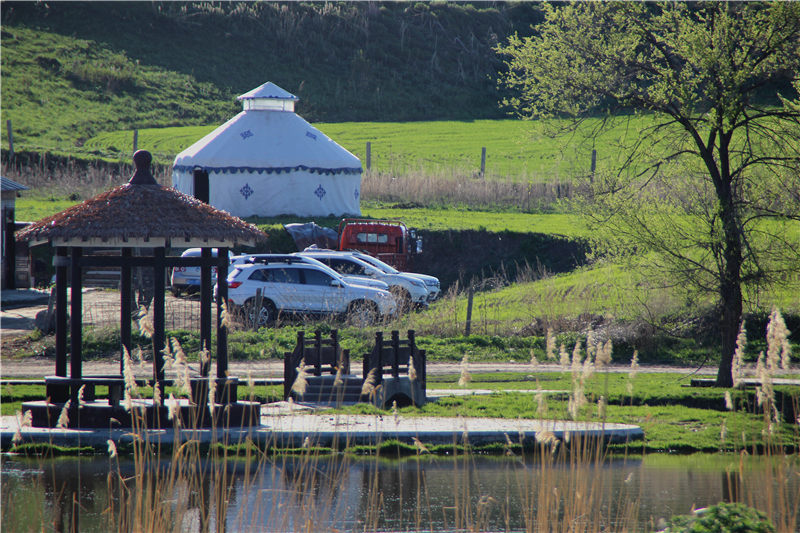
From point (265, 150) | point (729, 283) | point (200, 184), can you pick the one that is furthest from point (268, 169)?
point (729, 283)

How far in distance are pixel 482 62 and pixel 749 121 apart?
5786cm

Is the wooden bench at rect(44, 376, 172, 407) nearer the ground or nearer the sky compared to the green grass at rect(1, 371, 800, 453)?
nearer the sky

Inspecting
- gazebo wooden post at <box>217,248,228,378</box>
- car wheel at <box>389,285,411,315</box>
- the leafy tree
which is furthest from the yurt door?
car wheel at <box>389,285,411,315</box>

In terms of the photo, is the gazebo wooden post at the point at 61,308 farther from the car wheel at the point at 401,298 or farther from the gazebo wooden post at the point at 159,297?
the car wheel at the point at 401,298

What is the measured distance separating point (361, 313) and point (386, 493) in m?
11.8

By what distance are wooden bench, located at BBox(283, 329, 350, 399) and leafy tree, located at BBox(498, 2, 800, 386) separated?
511 centimetres

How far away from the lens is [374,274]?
25.6 metres

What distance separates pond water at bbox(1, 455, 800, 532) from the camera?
26.7 ft

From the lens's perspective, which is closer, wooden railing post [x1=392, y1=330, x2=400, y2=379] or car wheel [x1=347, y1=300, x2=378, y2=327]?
wooden railing post [x1=392, y1=330, x2=400, y2=379]

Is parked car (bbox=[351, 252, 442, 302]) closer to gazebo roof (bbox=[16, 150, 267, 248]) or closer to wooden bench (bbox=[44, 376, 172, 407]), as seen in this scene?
gazebo roof (bbox=[16, 150, 267, 248])

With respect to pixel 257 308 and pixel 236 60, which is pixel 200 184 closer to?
pixel 257 308

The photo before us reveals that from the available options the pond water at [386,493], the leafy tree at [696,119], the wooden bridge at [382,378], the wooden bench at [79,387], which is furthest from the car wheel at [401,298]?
the pond water at [386,493]

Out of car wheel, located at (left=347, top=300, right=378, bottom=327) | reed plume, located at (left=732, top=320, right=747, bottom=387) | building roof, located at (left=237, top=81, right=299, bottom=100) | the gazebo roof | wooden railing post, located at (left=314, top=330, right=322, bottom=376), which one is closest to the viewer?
reed plume, located at (left=732, top=320, right=747, bottom=387)

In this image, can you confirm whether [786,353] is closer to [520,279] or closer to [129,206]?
[129,206]
